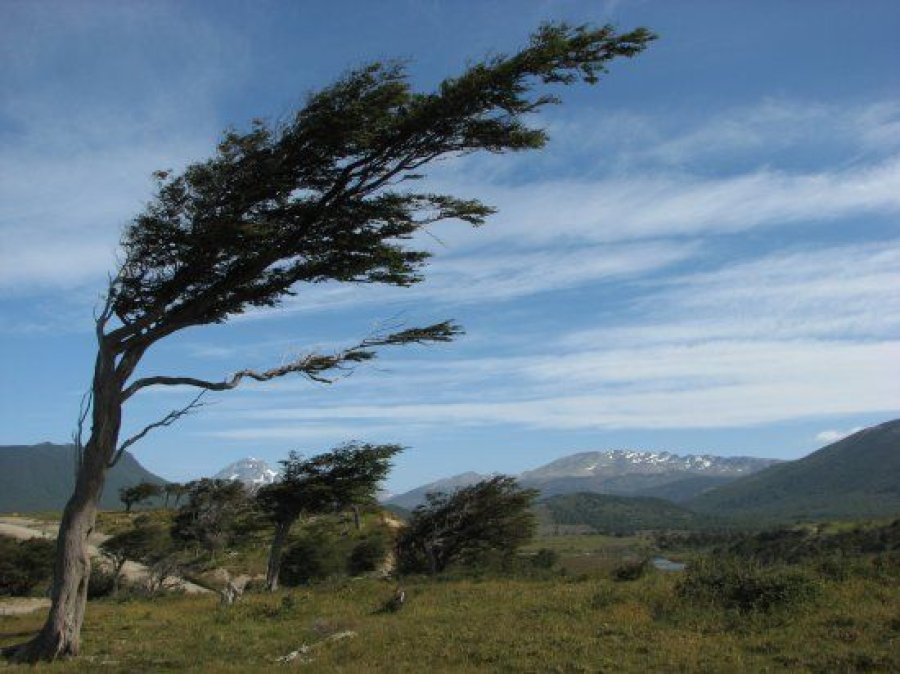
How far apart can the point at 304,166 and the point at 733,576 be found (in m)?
11.7

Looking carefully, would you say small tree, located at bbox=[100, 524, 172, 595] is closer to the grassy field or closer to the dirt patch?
the dirt patch

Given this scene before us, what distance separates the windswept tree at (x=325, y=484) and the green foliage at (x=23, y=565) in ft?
39.6

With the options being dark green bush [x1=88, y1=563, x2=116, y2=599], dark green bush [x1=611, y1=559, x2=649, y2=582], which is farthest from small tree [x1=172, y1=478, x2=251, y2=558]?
dark green bush [x1=611, y1=559, x2=649, y2=582]

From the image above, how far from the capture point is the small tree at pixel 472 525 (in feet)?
154

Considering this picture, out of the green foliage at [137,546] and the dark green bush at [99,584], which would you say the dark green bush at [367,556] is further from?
the dark green bush at [99,584]

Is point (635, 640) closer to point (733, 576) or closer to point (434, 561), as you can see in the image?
point (733, 576)

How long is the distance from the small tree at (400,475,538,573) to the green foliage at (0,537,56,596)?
2011 cm

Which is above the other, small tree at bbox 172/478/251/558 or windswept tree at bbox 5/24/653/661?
→ windswept tree at bbox 5/24/653/661

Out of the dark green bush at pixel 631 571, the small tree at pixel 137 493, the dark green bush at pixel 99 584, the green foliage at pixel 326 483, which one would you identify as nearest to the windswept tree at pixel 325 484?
the green foliage at pixel 326 483

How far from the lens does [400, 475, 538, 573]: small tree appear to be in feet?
154

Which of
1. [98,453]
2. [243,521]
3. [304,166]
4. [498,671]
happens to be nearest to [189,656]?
[98,453]

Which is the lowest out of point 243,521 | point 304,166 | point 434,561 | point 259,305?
point 434,561

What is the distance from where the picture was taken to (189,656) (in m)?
13.7

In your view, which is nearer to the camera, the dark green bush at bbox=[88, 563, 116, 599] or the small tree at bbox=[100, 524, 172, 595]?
the dark green bush at bbox=[88, 563, 116, 599]
